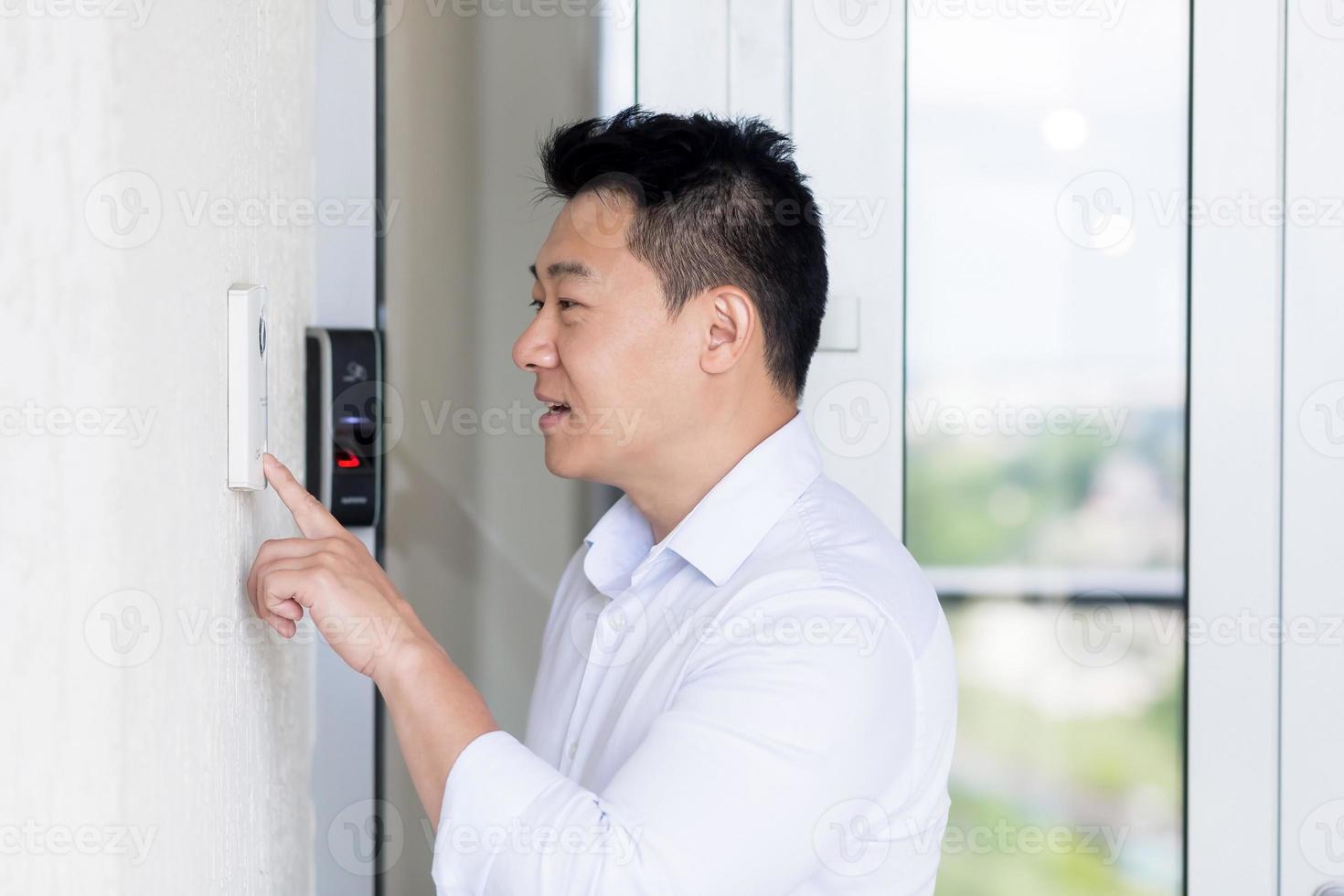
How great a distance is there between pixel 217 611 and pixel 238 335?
0.55 feet

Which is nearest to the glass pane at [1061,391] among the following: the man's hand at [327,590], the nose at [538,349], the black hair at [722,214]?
the black hair at [722,214]

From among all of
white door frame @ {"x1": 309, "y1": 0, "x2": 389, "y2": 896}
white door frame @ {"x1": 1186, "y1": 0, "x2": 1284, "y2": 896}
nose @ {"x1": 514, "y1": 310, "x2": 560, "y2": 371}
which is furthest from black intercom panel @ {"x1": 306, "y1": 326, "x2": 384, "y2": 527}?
white door frame @ {"x1": 1186, "y1": 0, "x2": 1284, "y2": 896}

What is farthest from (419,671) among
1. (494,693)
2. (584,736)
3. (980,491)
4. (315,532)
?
(980,491)

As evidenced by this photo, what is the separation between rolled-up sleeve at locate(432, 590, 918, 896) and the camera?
764 mm

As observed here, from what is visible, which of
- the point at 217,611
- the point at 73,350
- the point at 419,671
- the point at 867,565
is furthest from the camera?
the point at 867,565

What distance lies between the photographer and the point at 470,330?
1.39m

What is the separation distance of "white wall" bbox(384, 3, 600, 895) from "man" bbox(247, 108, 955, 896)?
11 centimetres

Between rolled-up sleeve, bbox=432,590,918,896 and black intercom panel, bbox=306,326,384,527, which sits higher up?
black intercom panel, bbox=306,326,384,527

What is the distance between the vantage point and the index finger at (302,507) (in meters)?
0.81

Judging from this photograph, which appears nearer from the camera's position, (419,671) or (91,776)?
(91,776)

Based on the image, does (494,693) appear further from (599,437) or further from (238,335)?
(238,335)

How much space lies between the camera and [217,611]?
662mm

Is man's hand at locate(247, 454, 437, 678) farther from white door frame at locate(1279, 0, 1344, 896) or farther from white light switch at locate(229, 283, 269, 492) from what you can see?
white door frame at locate(1279, 0, 1344, 896)

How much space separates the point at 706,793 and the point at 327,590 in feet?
0.99
